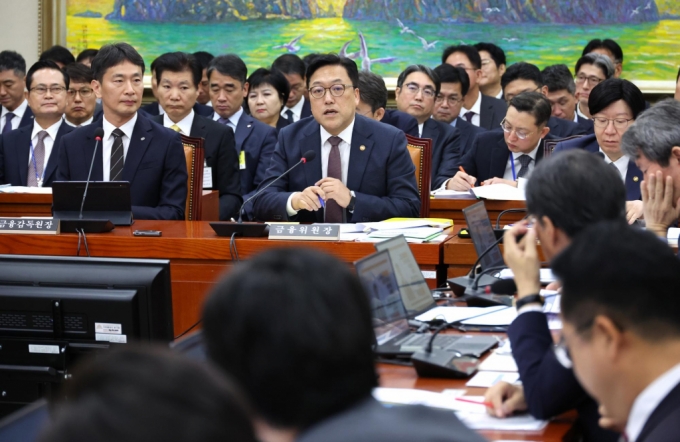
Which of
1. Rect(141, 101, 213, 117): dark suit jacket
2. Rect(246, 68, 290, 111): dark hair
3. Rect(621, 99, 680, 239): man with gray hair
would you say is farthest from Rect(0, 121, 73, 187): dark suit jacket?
Rect(621, 99, 680, 239): man with gray hair

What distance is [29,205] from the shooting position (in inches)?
192

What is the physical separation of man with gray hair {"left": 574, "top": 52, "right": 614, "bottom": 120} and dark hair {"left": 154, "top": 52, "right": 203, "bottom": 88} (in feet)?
9.05

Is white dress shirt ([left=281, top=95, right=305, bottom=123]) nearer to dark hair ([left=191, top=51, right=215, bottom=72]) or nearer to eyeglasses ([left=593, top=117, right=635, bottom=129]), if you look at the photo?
dark hair ([left=191, top=51, right=215, bottom=72])

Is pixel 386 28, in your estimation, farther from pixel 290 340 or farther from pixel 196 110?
pixel 290 340

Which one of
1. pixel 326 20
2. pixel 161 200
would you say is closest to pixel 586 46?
pixel 326 20

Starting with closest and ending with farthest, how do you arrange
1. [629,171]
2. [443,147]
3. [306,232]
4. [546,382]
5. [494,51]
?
[546,382]
[306,232]
[629,171]
[443,147]
[494,51]

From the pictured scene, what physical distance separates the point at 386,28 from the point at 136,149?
416 cm

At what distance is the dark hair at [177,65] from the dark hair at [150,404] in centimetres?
540

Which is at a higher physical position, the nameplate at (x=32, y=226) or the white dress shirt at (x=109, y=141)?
the white dress shirt at (x=109, y=141)

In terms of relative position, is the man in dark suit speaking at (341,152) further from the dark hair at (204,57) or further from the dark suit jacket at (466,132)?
the dark hair at (204,57)

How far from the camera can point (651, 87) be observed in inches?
305

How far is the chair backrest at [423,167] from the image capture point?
4621 mm

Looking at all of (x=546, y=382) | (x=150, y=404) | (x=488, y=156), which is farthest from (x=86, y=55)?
(x=150, y=404)

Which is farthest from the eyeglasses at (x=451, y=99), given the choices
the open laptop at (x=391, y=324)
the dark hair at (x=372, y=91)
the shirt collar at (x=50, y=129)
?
the open laptop at (x=391, y=324)
